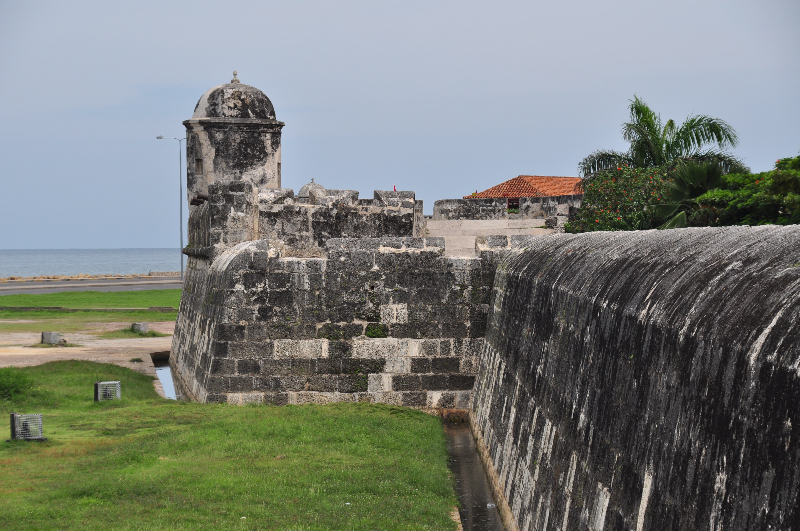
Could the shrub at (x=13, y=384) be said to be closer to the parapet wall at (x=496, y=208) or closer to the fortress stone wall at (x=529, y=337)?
the fortress stone wall at (x=529, y=337)

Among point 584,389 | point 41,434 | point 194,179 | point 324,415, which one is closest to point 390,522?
point 584,389

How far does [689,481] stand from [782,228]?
61.0 inches

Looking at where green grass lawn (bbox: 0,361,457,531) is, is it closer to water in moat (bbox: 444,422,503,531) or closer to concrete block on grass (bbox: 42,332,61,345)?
water in moat (bbox: 444,422,503,531)

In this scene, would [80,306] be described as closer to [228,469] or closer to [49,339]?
[49,339]

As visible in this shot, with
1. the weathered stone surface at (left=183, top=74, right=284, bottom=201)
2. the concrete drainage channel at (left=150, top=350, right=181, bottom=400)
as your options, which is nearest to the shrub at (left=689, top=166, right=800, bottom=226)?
the weathered stone surface at (left=183, top=74, right=284, bottom=201)

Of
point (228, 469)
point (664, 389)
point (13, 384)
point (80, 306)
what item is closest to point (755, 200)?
point (228, 469)

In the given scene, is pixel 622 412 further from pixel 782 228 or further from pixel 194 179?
pixel 194 179

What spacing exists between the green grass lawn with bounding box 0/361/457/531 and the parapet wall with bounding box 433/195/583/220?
41.7 ft

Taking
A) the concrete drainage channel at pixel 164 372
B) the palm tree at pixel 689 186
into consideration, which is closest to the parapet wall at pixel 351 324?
the concrete drainage channel at pixel 164 372

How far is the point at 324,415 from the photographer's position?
37.9ft

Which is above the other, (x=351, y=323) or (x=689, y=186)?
(x=689, y=186)

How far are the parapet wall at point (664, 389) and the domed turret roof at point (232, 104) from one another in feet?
41.2

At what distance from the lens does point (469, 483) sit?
9.79 metres

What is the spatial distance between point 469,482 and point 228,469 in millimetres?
2734
